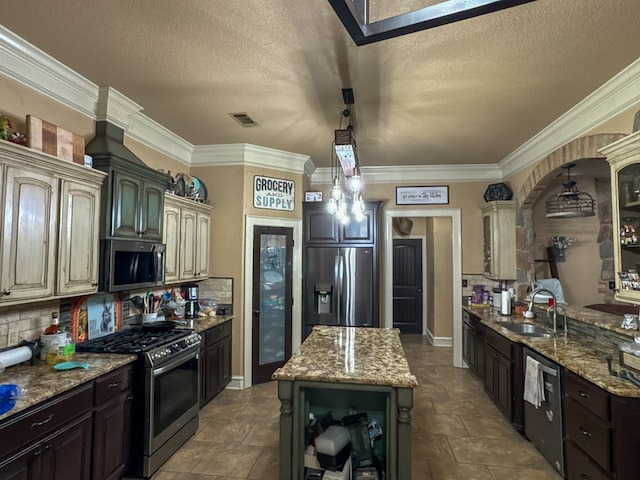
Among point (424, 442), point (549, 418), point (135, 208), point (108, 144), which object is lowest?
point (424, 442)

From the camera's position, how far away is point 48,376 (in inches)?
81.8

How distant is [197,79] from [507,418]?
4.07 m

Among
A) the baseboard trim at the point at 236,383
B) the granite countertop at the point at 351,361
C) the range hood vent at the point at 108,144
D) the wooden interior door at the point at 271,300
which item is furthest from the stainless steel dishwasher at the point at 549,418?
the range hood vent at the point at 108,144

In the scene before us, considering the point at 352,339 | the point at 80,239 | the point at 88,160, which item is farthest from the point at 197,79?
the point at 352,339

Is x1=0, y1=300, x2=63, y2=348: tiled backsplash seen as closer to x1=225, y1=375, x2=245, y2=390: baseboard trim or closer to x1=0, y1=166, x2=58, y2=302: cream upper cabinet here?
x1=0, y1=166, x2=58, y2=302: cream upper cabinet

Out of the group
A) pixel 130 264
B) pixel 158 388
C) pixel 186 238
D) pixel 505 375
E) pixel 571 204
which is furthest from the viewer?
pixel 571 204

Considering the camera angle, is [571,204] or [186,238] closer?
[186,238]

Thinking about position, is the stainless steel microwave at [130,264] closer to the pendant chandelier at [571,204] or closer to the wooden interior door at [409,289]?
the pendant chandelier at [571,204]

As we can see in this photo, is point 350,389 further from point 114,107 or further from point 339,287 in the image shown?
point 114,107

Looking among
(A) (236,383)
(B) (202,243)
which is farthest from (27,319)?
(A) (236,383)

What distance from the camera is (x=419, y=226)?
7383mm

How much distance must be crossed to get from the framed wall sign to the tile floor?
2558 millimetres

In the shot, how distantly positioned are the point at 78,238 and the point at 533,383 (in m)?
A: 3.56

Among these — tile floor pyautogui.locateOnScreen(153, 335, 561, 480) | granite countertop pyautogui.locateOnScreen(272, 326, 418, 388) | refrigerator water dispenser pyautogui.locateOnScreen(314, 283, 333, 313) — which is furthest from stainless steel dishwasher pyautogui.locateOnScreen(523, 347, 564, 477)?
refrigerator water dispenser pyautogui.locateOnScreen(314, 283, 333, 313)
